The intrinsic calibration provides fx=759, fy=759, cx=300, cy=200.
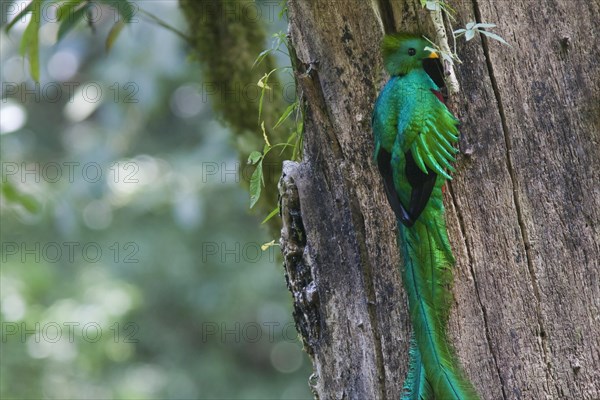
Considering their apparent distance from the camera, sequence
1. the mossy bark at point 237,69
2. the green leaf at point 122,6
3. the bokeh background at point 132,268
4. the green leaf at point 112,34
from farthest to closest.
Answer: the bokeh background at point 132,268, the green leaf at point 112,34, the mossy bark at point 237,69, the green leaf at point 122,6

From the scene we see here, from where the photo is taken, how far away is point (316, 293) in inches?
76.5

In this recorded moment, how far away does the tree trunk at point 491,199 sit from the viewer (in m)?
1.70

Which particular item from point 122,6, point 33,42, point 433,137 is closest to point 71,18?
point 33,42

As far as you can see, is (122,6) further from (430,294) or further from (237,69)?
(430,294)

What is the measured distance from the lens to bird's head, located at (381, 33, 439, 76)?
5.63ft

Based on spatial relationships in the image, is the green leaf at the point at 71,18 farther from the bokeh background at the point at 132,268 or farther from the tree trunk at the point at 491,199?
the bokeh background at the point at 132,268

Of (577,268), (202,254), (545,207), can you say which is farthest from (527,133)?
(202,254)

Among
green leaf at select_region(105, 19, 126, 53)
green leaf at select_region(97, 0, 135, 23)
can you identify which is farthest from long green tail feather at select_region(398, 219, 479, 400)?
green leaf at select_region(105, 19, 126, 53)

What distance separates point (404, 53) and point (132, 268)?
6.10 meters

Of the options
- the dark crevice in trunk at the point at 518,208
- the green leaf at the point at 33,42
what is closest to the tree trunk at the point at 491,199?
the dark crevice in trunk at the point at 518,208

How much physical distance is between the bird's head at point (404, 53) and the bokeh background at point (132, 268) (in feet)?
12.0

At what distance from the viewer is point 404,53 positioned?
172 centimetres

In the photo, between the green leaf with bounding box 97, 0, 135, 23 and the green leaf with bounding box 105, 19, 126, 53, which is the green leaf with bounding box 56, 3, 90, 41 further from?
the green leaf with bounding box 97, 0, 135, 23

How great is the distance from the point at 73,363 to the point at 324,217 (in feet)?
18.2
